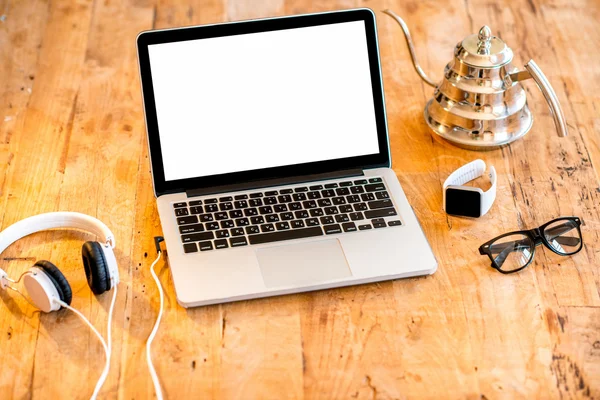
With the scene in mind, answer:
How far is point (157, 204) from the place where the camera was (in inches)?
43.8

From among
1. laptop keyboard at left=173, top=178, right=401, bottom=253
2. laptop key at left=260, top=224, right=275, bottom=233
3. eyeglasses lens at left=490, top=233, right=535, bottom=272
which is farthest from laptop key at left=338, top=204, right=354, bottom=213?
eyeglasses lens at left=490, top=233, right=535, bottom=272

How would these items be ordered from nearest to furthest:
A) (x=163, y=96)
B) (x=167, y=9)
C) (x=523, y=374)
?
(x=523, y=374)
(x=163, y=96)
(x=167, y=9)

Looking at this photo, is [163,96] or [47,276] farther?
[163,96]

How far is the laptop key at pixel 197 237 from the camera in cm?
106

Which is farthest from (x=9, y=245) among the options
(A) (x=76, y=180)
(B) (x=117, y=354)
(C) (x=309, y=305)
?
(C) (x=309, y=305)

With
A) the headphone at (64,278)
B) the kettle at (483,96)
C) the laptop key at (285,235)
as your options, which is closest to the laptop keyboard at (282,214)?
the laptop key at (285,235)

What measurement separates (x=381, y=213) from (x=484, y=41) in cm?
33

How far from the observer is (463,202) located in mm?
1132

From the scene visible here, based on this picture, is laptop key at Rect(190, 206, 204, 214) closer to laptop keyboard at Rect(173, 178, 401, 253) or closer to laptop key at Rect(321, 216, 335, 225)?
laptop keyboard at Rect(173, 178, 401, 253)

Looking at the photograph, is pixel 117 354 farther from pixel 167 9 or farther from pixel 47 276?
pixel 167 9

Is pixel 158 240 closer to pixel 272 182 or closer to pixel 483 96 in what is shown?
pixel 272 182

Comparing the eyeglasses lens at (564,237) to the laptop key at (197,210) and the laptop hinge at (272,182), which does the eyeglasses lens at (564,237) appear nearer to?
the laptop hinge at (272,182)

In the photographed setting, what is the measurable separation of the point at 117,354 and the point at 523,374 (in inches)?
19.6

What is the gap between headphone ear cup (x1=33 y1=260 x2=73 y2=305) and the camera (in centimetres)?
96
